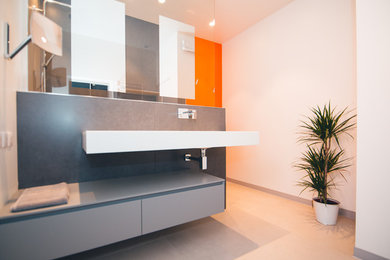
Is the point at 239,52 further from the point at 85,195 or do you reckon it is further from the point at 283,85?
the point at 85,195

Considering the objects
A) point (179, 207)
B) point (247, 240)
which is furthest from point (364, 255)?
point (179, 207)

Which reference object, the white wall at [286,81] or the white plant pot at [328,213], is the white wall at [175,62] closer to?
the white wall at [286,81]

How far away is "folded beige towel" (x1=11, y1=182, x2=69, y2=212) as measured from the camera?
0.91 m

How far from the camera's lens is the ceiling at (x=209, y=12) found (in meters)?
1.79

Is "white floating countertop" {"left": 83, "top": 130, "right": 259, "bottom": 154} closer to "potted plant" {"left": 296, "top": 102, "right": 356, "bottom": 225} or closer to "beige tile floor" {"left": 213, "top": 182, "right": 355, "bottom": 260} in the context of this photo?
"beige tile floor" {"left": 213, "top": 182, "right": 355, "bottom": 260}

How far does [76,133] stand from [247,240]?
159cm

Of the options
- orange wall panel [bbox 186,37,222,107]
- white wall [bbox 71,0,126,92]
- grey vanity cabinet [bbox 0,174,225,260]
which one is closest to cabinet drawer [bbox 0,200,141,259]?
grey vanity cabinet [bbox 0,174,225,260]

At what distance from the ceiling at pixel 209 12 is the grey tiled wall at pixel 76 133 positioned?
916 mm

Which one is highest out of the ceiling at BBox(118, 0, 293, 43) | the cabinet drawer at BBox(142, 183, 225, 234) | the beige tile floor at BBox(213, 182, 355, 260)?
the ceiling at BBox(118, 0, 293, 43)

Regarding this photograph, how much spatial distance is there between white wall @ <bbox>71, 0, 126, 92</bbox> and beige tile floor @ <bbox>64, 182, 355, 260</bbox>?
4.27ft

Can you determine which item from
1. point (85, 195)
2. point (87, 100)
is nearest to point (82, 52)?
point (87, 100)

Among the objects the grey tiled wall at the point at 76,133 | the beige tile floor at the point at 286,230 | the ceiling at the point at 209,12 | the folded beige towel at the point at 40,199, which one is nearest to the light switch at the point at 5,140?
the grey tiled wall at the point at 76,133

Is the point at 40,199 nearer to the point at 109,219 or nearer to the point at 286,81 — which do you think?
the point at 109,219

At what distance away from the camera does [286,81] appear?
2.62 metres
